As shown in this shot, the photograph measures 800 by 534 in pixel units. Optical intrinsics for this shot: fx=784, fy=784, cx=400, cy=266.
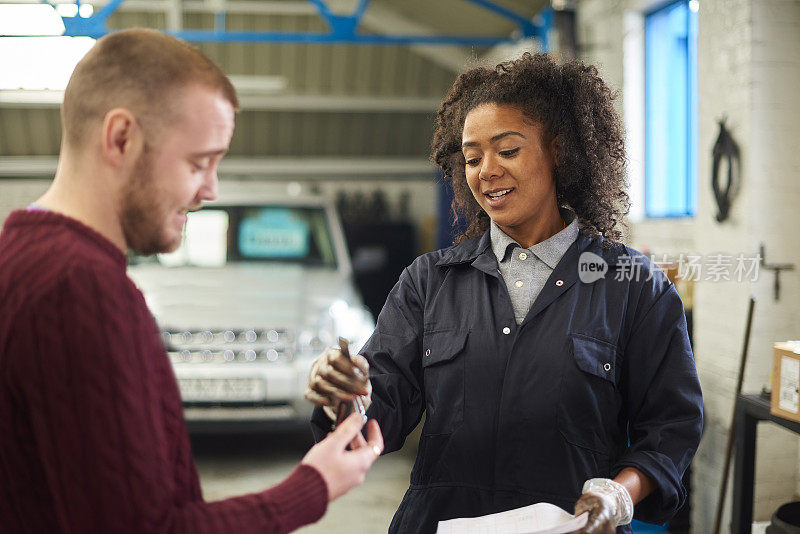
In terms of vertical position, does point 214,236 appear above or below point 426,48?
below

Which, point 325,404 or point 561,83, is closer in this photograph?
point 325,404

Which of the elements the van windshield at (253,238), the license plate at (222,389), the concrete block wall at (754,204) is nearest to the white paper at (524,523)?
the concrete block wall at (754,204)

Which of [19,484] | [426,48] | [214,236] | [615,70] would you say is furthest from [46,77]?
[19,484]

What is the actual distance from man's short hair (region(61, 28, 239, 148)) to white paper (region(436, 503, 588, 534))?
2.83 feet

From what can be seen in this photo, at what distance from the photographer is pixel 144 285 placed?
16.6ft

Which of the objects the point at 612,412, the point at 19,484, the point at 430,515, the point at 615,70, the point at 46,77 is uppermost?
the point at 46,77

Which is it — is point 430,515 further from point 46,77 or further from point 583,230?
point 46,77

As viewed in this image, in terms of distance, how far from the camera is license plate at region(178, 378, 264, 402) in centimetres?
447

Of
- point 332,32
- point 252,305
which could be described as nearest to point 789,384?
point 252,305

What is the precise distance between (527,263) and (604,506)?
0.56 meters

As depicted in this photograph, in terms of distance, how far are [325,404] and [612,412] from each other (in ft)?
1.90

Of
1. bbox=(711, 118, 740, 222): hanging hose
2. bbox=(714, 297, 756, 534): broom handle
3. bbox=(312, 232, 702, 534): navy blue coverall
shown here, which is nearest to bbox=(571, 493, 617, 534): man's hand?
bbox=(312, 232, 702, 534): navy blue coverall

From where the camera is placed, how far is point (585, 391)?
1528 mm

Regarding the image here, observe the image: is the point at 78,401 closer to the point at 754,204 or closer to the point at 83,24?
the point at 754,204
